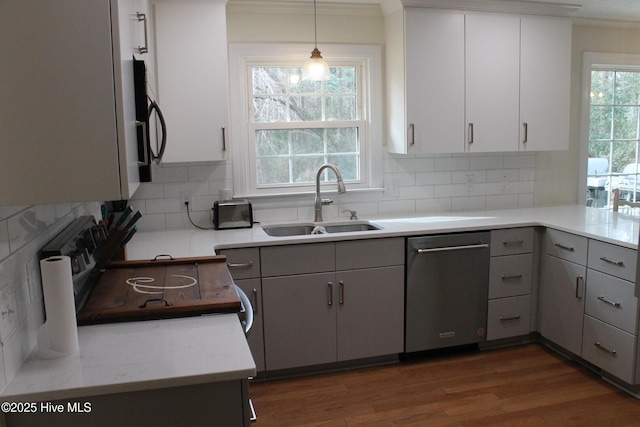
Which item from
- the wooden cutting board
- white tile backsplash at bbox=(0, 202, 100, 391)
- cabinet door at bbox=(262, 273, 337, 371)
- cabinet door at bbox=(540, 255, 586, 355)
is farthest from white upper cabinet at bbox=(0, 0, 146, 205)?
cabinet door at bbox=(540, 255, 586, 355)

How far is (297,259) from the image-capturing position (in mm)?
3121

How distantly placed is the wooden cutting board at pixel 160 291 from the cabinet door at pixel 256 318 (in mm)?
741

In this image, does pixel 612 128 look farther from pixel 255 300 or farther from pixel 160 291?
pixel 160 291

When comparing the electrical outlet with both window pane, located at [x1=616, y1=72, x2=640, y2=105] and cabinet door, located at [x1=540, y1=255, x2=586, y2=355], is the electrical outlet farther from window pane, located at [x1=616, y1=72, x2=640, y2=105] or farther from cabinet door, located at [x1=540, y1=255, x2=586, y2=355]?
window pane, located at [x1=616, y1=72, x2=640, y2=105]

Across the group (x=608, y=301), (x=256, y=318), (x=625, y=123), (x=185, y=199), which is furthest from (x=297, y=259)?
(x=625, y=123)

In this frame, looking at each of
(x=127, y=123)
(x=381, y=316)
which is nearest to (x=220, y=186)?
(x=381, y=316)

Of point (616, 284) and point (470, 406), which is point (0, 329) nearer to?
point (470, 406)

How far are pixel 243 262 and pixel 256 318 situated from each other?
333 millimetres

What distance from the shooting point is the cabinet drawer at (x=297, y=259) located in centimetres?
308

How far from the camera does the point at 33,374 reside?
1393 mm

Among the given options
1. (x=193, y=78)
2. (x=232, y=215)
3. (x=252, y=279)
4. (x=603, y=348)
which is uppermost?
(x=193, y=78)

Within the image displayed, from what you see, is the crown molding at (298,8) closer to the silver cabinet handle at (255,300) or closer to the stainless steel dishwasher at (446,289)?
the stainless steel dishwasher at (446,289)

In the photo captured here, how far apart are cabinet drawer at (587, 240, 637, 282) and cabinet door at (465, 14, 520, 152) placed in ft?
3.25

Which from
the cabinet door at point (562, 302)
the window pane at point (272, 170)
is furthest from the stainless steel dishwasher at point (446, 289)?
the window pane at point (272, 170)
